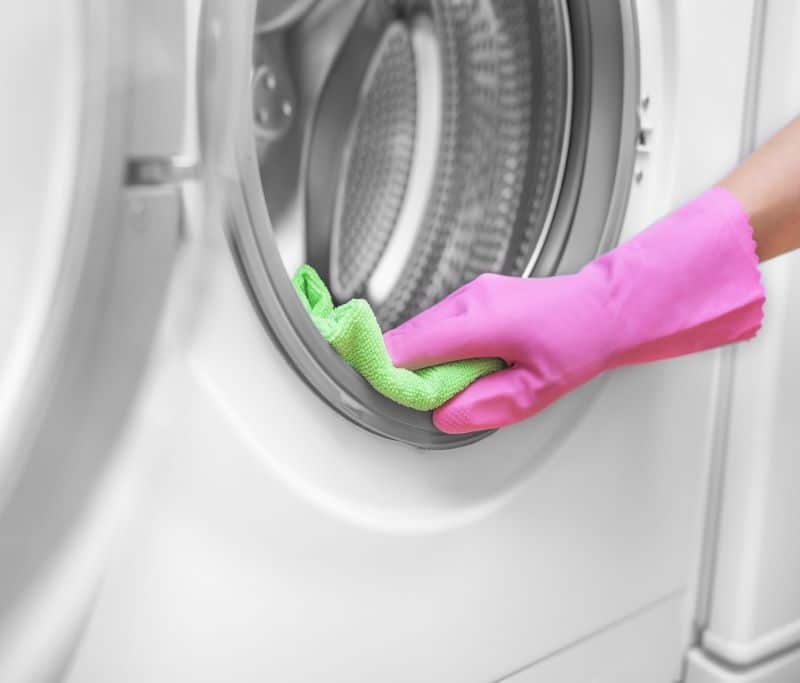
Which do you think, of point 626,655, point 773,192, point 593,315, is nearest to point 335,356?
point 593,315

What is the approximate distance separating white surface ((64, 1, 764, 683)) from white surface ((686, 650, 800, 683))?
33 mm

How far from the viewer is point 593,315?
0.53 metres

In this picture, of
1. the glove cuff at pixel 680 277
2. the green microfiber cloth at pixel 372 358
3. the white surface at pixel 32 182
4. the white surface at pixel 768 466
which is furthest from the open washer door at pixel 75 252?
the white surface at pixel 768 466

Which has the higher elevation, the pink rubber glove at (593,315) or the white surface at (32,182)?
the white surface at (32,182)

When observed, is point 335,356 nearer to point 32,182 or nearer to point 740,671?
point 32,182

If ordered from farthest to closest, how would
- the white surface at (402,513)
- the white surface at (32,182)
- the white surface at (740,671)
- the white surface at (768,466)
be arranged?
the white surface at (740,671) < the white surface at (768,466) < the white surface at (402,513) < the white surface at (32,182)

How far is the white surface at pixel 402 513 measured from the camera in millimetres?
416

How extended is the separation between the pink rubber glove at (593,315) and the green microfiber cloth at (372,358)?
10 mm

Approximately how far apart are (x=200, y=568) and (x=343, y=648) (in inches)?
5.0

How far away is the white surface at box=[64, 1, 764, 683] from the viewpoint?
416mm

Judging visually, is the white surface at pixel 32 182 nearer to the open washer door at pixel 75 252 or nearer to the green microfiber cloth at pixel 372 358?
the open washer door at pixel 75 252

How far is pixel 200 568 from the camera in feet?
1.44

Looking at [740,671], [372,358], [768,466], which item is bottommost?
[740,671]

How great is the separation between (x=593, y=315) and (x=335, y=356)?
0.57ft
